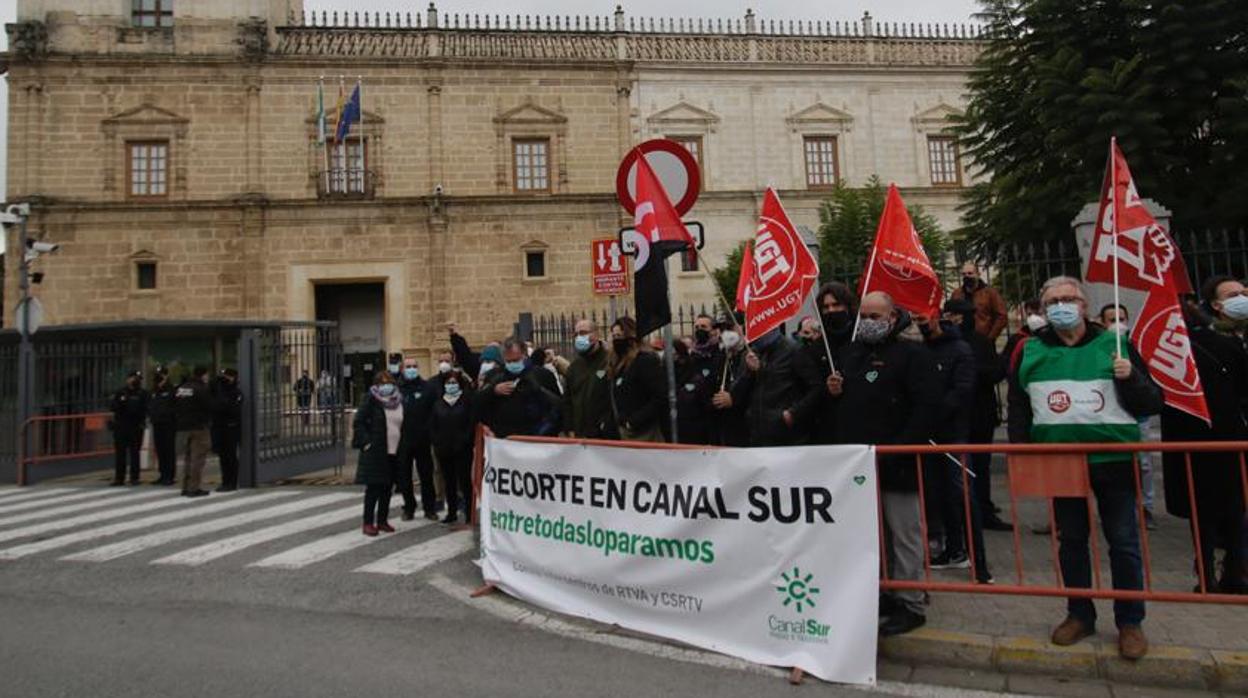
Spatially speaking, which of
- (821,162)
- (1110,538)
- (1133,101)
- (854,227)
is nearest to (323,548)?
(1110,538)

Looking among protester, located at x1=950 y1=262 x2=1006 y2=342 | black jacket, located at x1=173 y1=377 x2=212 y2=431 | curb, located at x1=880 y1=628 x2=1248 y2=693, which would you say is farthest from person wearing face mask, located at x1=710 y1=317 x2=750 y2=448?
black jacket, located at x1=173 y1=377 x2=212 y2=431

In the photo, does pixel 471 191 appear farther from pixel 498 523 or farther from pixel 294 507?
pixel 498 523

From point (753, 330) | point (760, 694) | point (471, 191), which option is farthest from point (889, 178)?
point (760, 694)

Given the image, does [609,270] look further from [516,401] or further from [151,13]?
[151,13]

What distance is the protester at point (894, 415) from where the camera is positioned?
454 centimetres

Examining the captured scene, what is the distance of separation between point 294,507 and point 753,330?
719cm

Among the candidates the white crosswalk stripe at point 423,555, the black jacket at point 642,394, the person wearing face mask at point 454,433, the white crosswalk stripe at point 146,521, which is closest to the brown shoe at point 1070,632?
the black jacket at point 642,394

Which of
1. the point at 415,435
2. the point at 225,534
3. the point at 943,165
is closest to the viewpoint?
the point at 225,534

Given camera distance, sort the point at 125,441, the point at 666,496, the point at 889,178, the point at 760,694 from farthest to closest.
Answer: the point at 889,178
the point at 125,441
the point at 666,496
the point at 760,694

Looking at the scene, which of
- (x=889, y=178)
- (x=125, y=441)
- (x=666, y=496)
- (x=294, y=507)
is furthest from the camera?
(x=889, y=178)

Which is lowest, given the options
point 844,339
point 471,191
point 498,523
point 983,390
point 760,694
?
point 760,694

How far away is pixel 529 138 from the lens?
94.1ft

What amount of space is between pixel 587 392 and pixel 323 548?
2.99 m

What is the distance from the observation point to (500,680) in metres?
4.22
